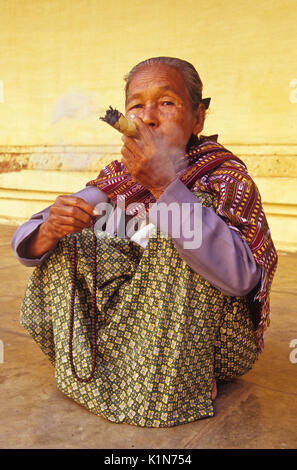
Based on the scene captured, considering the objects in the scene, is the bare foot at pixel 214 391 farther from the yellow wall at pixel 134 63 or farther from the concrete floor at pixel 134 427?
the yellow wall at pixel 134 63

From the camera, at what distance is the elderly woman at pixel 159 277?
1.30m

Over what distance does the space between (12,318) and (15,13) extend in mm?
4741

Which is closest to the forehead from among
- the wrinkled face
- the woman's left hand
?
the wrinkled face

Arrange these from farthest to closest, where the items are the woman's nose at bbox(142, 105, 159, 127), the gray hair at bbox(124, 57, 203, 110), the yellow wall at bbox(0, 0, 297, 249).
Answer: the yellow wall at bbox(0, 0, 297, 249)
the gray hair at bbox(124, 57, 203, 110)
the woman's nose at bbox(142, 105, 159, 127)

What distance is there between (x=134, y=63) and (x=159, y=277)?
4124 mm

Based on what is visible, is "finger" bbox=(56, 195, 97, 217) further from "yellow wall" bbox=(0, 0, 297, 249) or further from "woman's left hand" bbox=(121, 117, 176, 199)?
"yellow wall" bbox=(0, 0, 297, 249)

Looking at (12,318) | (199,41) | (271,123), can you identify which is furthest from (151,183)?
(199,41)

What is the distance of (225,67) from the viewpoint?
454cm

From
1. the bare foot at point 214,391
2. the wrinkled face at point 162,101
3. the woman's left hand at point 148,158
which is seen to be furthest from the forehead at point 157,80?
the bare foot at point 214,391

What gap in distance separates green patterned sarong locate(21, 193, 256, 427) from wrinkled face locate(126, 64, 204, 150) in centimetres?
37

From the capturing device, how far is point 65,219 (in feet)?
4.58

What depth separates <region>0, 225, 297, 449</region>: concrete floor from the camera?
1319 millimetres

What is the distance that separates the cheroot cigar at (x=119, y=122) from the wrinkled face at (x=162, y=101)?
0.27 meters
